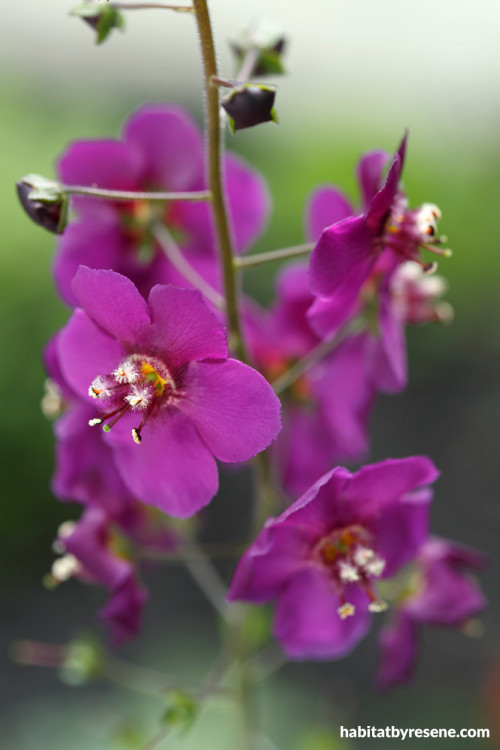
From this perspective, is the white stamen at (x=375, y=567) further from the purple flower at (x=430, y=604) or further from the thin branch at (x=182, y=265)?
the thin branch at (x=182, y=265)

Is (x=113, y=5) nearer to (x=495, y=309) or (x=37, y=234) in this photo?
(x=37, y=234)

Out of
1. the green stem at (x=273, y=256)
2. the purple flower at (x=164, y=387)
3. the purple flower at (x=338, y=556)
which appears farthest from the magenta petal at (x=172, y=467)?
the green stem at (x=273, y=256)

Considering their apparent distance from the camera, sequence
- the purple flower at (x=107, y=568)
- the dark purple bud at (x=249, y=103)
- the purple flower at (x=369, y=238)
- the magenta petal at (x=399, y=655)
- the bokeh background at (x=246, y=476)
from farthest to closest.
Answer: the bokeh background at (x=246, y=476), the magenta petal at (x=399, y=655), the purple flower at (x=107, y=568), the purple flower at (x=369, y=238), the dark purple bud at (x=249, y=103)

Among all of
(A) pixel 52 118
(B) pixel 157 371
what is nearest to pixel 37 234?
(A) pixel 52 118

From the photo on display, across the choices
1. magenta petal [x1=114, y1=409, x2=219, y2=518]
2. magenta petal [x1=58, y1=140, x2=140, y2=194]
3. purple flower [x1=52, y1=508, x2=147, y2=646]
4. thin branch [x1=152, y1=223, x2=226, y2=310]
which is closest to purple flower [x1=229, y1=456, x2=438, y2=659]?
magenta petal [x1=114, y1=409, x2=219, y2=518]

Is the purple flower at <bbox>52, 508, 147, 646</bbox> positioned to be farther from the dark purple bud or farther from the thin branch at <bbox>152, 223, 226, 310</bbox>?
the dark purple bud

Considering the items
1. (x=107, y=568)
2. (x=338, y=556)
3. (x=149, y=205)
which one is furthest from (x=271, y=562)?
(x=149, y=205)

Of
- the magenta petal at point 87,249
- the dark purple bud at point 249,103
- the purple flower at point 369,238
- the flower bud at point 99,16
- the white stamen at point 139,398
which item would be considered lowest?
the white stamen at point 139,398
